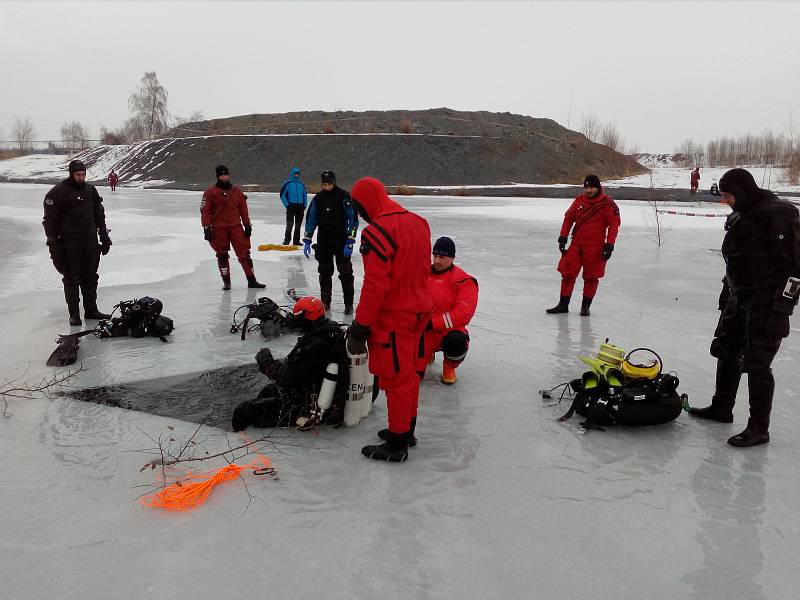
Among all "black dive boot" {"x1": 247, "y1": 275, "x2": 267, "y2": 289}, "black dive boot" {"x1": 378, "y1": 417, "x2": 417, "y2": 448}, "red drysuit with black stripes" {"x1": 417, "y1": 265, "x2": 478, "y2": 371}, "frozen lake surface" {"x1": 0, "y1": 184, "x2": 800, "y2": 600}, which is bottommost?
"frozen lake surface" {"x1": 0, "y1": 184, "x2": 800, "y2": 600}

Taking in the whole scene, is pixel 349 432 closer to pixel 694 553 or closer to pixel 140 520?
pixel 140 520

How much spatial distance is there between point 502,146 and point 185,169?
27465 mm

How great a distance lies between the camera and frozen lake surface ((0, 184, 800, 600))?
Result: 245 centimetres

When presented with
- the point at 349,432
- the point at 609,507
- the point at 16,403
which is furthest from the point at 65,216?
the point at 609,507

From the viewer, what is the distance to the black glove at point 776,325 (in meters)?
3.54

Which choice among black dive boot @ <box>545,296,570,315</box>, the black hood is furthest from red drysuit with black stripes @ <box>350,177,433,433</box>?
black dive boot @ <box>545,296,570,315</box>

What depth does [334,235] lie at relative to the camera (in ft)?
22.3

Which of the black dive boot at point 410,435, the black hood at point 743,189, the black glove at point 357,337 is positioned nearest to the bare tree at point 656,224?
the black hood at point 743,189

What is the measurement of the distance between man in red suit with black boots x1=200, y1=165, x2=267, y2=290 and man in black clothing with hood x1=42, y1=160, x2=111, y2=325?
1531mm

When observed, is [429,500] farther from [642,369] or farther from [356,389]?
[642,369]

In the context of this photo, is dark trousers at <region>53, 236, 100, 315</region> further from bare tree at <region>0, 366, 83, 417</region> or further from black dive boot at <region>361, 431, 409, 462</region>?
black dive boot at <region>361, 431, 409, 462</region>

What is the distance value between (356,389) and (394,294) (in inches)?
33.1

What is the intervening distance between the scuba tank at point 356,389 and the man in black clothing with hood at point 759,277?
2454 millimetres

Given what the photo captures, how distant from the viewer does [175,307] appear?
7.03m
